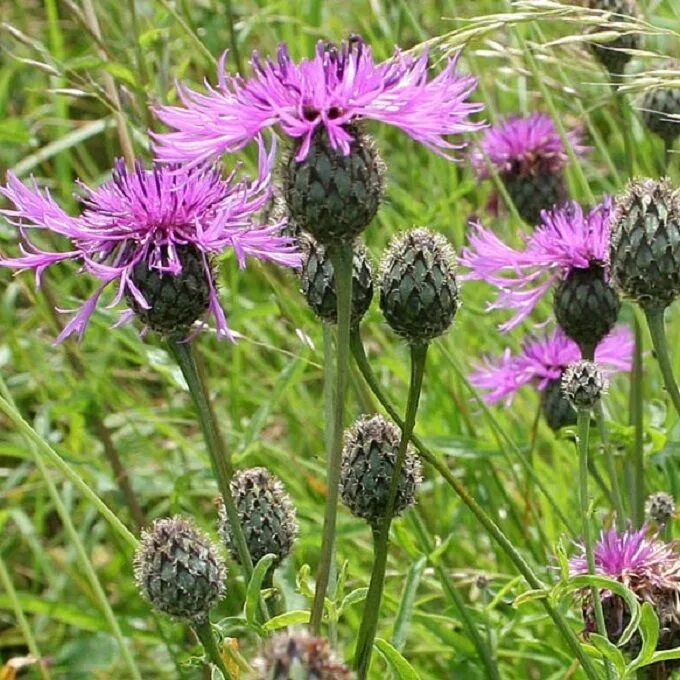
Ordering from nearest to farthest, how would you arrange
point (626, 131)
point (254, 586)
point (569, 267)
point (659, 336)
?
point (254, 586) → point (659, 336) → point (569, 267) → point (626, 131)

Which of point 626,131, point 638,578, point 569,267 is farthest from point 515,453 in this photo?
point 626,131

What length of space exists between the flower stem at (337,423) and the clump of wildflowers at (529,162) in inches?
51.9

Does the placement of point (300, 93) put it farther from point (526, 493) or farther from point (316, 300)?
point (526, 493)

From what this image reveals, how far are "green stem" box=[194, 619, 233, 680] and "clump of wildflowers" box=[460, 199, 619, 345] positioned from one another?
70 centimetres

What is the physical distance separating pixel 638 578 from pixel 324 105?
676 mm

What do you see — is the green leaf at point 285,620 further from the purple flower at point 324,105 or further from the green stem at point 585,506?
the purple flower at point 324,105

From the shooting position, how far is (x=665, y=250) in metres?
1.48

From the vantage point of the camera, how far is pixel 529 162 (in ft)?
8.49

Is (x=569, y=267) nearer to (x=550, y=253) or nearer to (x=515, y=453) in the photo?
(x=550, y=253)

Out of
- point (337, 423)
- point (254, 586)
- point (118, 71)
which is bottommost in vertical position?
point (254, 586)

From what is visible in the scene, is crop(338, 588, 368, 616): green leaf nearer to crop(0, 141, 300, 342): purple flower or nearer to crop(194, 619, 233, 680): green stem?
crop(194, 619, 233, 680): green stem

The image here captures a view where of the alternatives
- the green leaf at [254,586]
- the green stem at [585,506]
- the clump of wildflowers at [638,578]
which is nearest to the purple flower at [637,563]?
the clump of wildflowers at [638,578]

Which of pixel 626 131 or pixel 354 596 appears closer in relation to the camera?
pixel 354 596

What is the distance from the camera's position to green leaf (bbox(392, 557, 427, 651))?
1.56m
